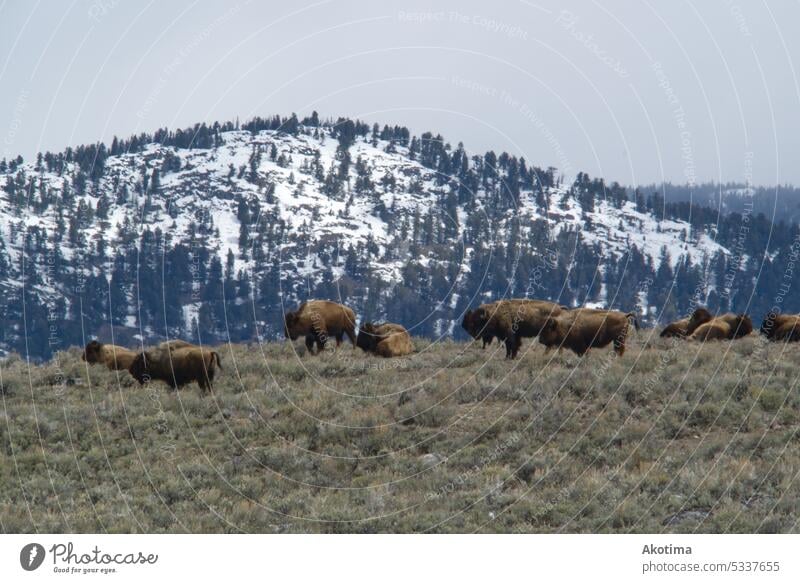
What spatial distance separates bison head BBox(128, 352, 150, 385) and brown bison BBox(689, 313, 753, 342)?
1408 cm

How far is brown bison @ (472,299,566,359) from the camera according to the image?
24703 millimetres

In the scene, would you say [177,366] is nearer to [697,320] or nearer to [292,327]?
[292,327]

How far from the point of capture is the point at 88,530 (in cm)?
1502

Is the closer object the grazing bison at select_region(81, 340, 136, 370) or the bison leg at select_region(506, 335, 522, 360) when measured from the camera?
the bison leg at select_region(506, 335, 522, 360)

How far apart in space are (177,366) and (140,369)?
119 cm

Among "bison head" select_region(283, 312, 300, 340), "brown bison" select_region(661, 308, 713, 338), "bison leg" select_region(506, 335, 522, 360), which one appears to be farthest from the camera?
"brown bison" select_region(661, 308, 713, 338)

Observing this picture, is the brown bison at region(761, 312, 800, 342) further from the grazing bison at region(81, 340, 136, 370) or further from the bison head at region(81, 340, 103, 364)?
the bison head at region(81, 340, 103, 364)

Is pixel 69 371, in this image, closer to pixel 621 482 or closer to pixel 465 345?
pixel 465 345

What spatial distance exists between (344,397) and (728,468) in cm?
855

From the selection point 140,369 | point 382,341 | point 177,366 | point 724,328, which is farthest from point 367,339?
point 724,328

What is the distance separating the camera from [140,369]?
78.2ft

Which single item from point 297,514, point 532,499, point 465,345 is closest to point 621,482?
point 532,499
